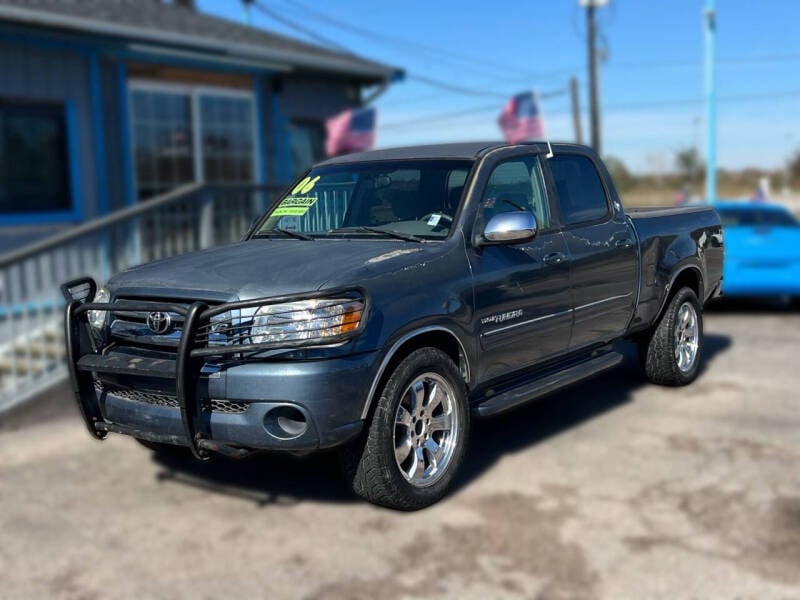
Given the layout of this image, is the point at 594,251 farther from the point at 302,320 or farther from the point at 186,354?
the point at 186,354

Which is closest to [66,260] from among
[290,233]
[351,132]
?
[290,233]

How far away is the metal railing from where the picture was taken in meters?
7.97

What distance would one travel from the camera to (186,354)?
3883 millimetres

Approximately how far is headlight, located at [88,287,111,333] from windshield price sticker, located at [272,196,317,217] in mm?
1369

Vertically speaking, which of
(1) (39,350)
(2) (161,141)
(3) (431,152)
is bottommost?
(1) (39,350)

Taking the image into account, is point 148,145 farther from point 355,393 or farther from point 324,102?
point 355,393

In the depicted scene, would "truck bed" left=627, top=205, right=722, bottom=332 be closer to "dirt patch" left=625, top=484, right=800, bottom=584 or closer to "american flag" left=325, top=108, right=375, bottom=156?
"dirt patch" left=625, top=484, right=800, bottom=584

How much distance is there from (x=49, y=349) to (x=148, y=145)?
182 inches

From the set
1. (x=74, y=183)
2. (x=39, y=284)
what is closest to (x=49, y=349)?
(x=39, y=284)

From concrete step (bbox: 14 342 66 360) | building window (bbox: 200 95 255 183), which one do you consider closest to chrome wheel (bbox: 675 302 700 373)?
concrete step (bbox: 14 342 66 360)

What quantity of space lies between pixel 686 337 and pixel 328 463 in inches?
132

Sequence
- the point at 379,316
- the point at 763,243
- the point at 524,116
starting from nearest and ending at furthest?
the point at 379,316 → the point at 763,243 → the point at 524,116

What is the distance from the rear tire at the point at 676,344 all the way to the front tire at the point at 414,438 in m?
2.62

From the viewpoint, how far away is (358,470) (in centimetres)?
427
